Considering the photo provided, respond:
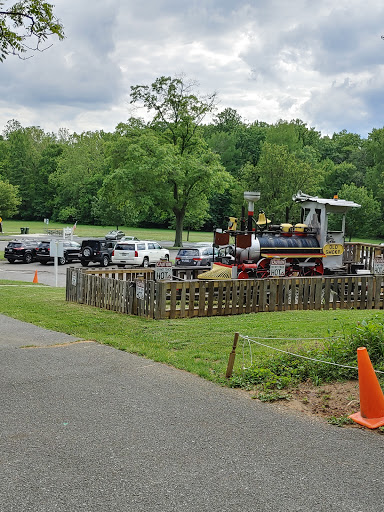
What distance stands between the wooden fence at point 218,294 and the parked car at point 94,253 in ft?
61.0

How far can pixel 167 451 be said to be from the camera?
527 centimetres

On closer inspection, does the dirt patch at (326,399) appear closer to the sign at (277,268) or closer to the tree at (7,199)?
the sign at (277,268)

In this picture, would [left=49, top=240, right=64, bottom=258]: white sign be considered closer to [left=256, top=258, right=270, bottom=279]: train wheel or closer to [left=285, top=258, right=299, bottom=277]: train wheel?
[left=256, top=258, right=270, bottom=279]: train wheel

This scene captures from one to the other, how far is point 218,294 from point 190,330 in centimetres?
263

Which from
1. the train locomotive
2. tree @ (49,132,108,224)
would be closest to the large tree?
the train locomotive

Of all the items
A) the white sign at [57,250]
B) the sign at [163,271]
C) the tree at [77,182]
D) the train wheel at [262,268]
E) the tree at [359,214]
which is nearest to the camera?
the sign at [163,271]

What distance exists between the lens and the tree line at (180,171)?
52.6 meters

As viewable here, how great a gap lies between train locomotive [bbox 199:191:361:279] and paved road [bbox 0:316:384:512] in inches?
397

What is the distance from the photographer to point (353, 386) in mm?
7086

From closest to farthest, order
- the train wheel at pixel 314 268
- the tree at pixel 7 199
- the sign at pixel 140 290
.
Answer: the sign at pixel 140 290
the train wheel at pixel 314 268
the tree at pixel 7 199

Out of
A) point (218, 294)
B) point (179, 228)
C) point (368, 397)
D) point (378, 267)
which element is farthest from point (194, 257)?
point (179, 228)

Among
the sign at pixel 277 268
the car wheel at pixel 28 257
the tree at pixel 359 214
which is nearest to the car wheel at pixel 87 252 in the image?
the car wheel at pixel 28 257

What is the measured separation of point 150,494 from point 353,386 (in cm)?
361

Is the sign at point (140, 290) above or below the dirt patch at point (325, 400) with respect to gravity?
above
